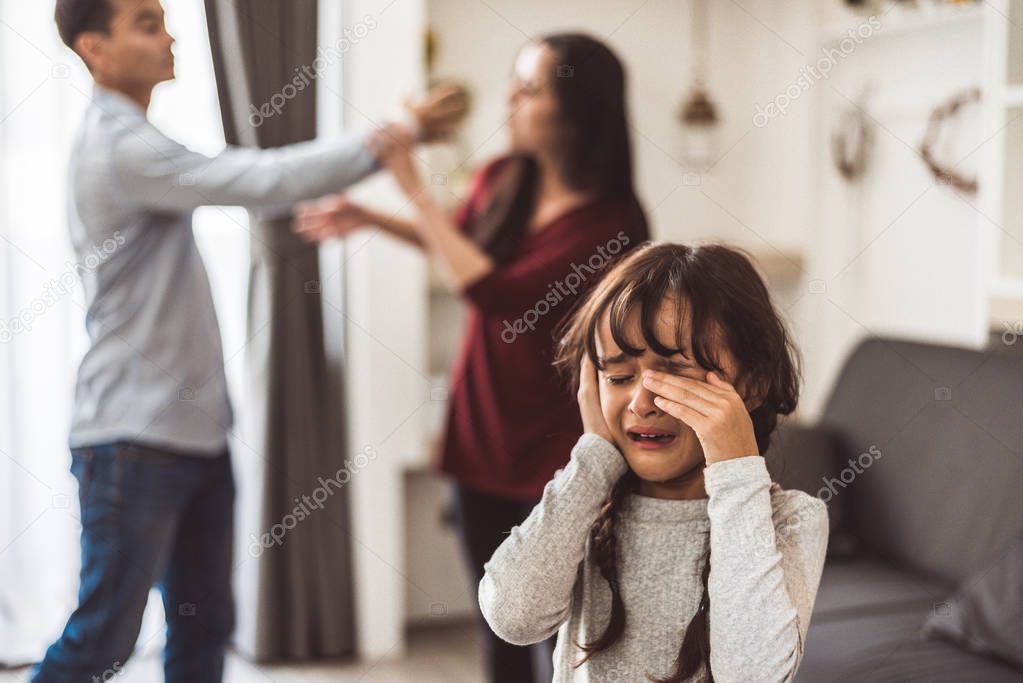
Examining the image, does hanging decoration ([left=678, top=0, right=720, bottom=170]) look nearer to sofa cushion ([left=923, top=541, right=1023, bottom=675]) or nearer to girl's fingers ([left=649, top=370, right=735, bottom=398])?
sofa cushion ([left=923, top=541, right=1023, bottom=675])

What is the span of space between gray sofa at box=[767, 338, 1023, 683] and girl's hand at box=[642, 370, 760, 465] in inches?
36.3

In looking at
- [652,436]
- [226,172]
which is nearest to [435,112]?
[226,172]

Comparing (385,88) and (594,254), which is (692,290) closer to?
(594,254)

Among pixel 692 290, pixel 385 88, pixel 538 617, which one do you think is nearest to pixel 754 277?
pixel 692 290

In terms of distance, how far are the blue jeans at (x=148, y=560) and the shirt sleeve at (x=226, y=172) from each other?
0.41 metres

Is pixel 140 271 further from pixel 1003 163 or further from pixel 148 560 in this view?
pixel 1003 163

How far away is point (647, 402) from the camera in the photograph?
3.71 feet

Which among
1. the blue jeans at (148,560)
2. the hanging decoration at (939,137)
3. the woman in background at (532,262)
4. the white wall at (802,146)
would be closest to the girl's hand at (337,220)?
the woman in background at (532,262)

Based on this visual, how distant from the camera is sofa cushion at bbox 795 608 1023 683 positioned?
5.86 feet

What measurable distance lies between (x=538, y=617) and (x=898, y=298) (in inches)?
84.9

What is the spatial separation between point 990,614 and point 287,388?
1.69 meters

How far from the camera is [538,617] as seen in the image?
1148 mm

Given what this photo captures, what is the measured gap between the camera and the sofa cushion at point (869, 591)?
209cm

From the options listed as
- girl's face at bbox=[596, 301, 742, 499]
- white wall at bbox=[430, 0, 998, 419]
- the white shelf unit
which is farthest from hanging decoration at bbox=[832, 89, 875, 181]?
girl's face at bbox=[596, 301, 742, 499]
